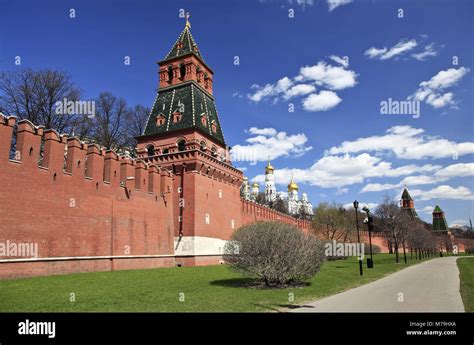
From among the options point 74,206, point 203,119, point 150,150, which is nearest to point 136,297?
point 74,206

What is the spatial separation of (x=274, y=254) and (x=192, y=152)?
16.6 meters

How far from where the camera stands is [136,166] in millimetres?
23953

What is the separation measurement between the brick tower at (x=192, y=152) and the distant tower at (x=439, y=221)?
78.7 m

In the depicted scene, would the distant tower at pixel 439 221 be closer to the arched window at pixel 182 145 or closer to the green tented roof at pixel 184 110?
the green tented roof at pixel 184 110

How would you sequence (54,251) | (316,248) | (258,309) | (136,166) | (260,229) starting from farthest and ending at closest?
(136,166) → (54,251) → (316,248) → (260,229) → (258,309)

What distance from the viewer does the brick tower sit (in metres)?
27.2

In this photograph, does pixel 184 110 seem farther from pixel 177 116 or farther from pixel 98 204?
pixel 98 204

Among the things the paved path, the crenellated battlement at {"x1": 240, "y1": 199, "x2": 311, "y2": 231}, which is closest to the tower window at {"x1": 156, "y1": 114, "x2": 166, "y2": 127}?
the crenellated battlement at {"x1": 240, "y1": 199, "x2": 311, "y2": 231}

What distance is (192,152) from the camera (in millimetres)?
27703

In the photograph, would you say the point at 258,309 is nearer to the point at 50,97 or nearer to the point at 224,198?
the point at 224,198

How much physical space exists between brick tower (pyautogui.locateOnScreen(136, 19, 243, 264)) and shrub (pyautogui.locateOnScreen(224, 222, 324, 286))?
535 inches

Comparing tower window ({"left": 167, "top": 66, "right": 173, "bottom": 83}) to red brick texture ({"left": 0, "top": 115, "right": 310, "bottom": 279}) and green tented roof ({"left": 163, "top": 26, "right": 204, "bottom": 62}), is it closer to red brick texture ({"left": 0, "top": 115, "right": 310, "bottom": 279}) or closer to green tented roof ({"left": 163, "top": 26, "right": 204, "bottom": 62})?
green tented roof ({"left": 163, "top": 26, "right": 204, "bottom": 62})

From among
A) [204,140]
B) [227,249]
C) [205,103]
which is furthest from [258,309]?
[205,103]
